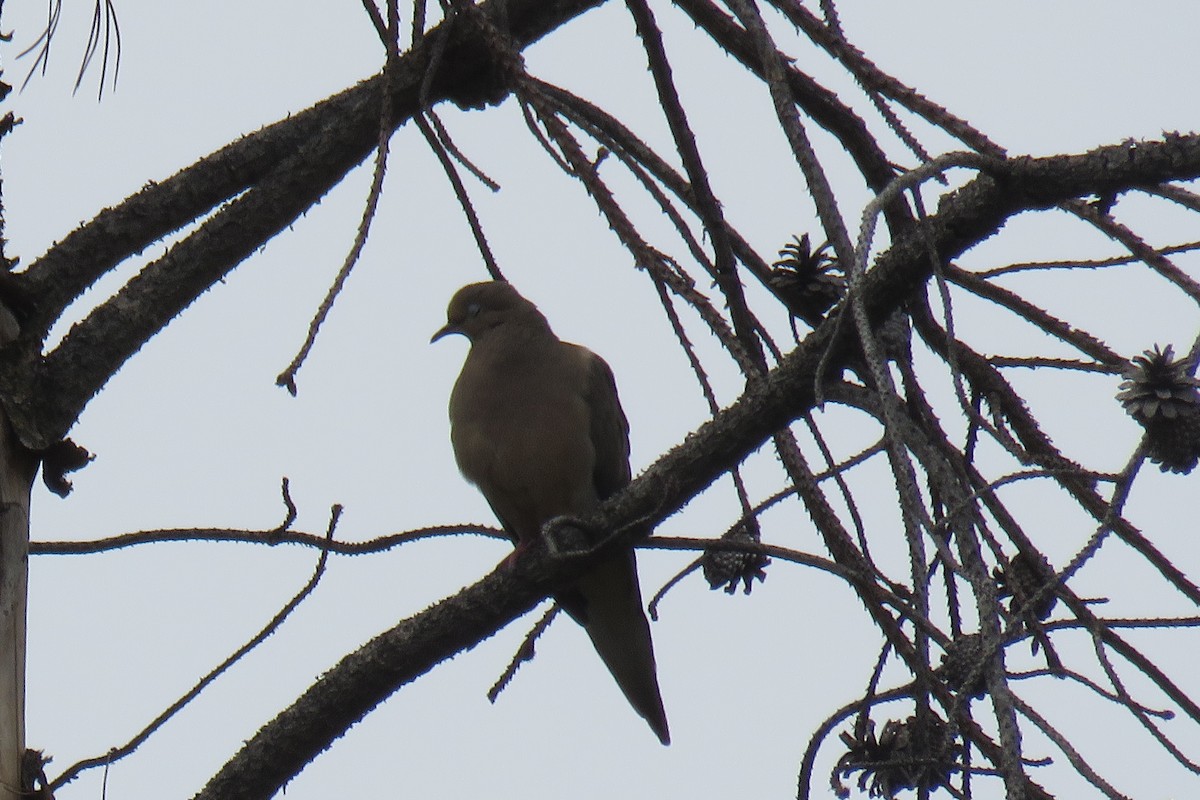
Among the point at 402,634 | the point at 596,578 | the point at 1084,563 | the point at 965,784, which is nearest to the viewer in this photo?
the point at 1084,563

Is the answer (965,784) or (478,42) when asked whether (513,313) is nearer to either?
(478,42)

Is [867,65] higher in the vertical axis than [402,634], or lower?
higher

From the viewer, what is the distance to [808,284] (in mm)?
2996

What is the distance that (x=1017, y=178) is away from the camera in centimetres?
231

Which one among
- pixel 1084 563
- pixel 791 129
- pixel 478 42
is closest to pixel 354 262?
pixel 791 129

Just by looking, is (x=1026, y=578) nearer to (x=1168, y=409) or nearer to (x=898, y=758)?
(x=898, y=758)

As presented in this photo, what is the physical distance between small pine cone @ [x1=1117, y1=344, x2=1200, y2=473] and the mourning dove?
2466mm

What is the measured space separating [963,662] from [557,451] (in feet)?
9.00

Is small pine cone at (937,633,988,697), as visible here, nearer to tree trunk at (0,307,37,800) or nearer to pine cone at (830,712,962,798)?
pine cone at (830,712,962,798)

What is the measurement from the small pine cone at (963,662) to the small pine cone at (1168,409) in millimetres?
378

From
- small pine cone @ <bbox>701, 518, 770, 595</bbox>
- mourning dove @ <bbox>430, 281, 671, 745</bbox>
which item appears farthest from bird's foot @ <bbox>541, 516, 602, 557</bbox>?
mourning dove @ <bbox>430, 281, 671, 745</bbox>

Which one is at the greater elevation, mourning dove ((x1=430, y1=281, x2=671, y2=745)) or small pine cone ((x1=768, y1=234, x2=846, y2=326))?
mourning dove ((x1=430, y1=281, x2=671, y2=745))

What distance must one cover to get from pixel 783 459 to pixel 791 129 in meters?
0.80

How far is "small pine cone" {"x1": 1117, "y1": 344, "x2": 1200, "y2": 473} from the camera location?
1829 millimetres
